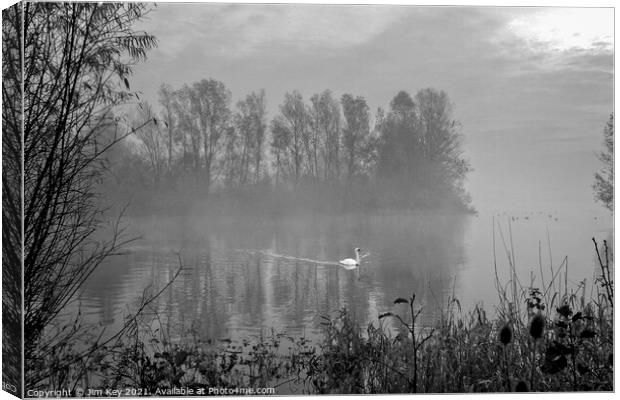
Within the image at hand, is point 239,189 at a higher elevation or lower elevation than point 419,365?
higher

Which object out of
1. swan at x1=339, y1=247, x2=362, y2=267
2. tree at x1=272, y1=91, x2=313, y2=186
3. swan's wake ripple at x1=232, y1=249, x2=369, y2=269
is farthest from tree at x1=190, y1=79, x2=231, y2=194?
swan at x1=339, y1=247, x2=362, y2=267

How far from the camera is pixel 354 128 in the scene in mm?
8117

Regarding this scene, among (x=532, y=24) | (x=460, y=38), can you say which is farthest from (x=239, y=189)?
(x=532, y=24)

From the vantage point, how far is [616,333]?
7.61 m

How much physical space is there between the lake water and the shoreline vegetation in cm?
15

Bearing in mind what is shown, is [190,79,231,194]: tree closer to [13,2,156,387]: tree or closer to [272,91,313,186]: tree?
[272,91,313,186]: tree

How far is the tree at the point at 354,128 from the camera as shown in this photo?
7.96m

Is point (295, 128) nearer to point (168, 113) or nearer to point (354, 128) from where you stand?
point (354, 128)

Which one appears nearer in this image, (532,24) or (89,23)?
(89,23)

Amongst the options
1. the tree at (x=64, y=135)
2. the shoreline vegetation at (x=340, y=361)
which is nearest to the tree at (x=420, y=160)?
the shoreline vegetation at (x=340, y=361)

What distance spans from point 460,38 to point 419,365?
3.06 m

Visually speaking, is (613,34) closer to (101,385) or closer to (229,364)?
(229,364)

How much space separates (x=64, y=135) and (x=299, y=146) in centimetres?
226

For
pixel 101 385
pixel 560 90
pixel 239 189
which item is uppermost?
pixel 560 90
